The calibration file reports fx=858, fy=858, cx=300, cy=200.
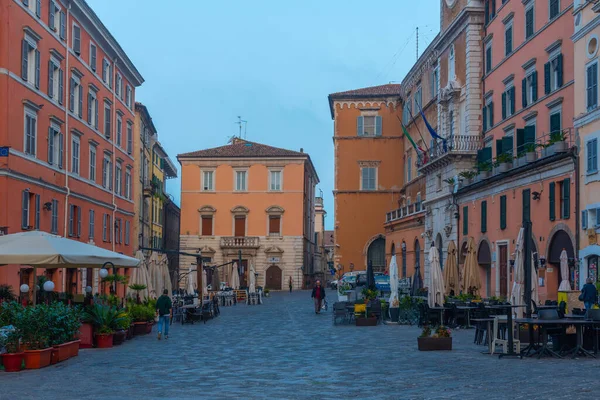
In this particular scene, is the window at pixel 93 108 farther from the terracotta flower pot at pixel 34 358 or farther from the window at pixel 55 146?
the terracotta flower pot at pixel 34 358

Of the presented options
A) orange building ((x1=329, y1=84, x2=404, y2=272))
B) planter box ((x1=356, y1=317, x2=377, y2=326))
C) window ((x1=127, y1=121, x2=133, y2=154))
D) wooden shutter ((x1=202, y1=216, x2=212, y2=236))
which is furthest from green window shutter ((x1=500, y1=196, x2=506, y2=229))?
wooden shutter ((x1=202, y1=216, x2=212, y2=236))

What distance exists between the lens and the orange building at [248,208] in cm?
7738

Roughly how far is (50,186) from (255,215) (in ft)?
151

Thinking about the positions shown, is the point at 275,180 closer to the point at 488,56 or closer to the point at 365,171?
the point at 365,171

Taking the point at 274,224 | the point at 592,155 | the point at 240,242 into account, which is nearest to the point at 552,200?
the point at 592,155

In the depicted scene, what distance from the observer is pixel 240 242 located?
252 feet

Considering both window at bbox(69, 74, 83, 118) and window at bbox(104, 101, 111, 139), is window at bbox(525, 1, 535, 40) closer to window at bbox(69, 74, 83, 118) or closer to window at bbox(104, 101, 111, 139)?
window at bbox(69, 74, 83, 118)

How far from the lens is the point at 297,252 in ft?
254

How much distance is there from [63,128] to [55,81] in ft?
6.99

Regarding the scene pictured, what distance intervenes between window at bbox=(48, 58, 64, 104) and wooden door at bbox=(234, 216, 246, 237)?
145 feet

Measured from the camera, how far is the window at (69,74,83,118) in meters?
36.4

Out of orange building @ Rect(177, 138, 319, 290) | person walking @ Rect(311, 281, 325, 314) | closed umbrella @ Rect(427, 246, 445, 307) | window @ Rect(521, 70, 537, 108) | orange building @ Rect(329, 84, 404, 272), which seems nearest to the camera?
closed umbrella @ Rect(427, 246, 445, 307)

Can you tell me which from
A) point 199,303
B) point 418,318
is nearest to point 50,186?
point 199,303

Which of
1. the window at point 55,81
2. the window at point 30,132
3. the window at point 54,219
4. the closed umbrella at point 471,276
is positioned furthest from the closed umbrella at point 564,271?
the window at point 55,81
